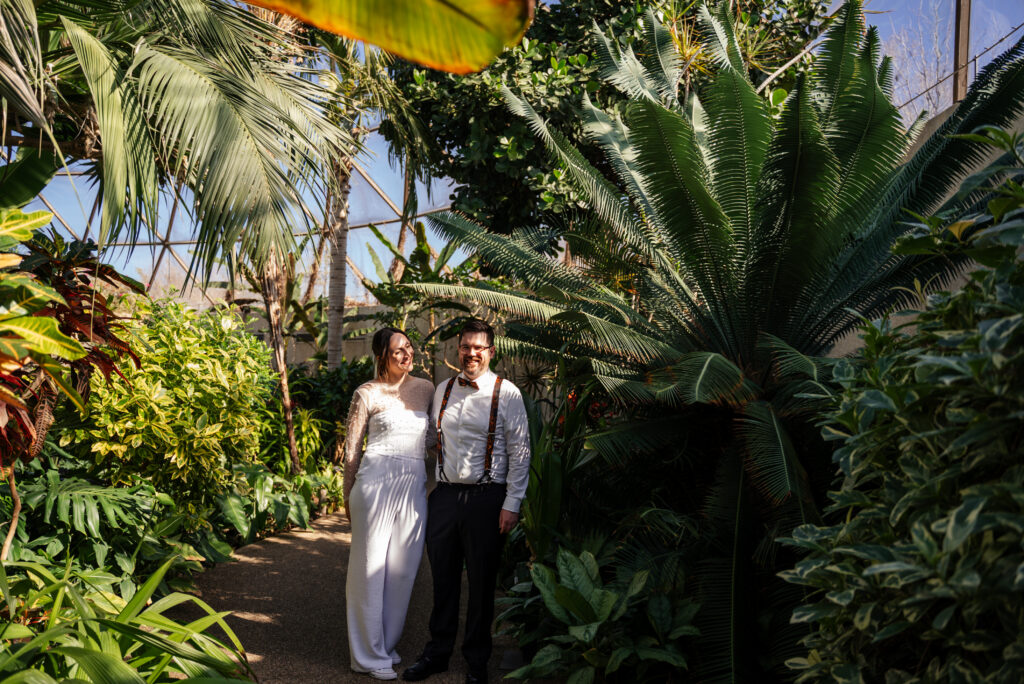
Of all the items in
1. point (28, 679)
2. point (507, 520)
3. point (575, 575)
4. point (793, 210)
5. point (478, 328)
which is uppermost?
point (793, 210)

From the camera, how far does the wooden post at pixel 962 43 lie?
4746 millimetres

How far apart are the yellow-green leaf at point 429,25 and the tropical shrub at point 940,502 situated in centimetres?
119

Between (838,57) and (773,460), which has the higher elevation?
(838,57)

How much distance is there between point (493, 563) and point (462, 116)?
5.60 m

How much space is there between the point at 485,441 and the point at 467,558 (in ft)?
1.96

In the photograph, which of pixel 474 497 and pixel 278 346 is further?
pixel 278 346

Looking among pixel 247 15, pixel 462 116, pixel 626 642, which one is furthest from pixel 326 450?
pixel 626 642

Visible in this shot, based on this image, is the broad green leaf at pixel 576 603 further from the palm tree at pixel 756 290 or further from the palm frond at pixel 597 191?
the palm frond at pixel 597 191

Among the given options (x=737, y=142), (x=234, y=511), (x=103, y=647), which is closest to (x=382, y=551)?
(x=103, y=647)

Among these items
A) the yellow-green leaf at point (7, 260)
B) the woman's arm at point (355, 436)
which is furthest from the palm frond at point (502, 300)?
the yellow-green leaf at point (7, 260)

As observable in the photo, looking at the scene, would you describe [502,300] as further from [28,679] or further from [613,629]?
[28,679]

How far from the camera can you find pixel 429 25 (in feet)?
4.19

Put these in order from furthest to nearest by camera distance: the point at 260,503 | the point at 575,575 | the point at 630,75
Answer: the point at 260,503 → the point at 630,75 → the point at 575,575

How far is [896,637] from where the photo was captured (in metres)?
2.09
